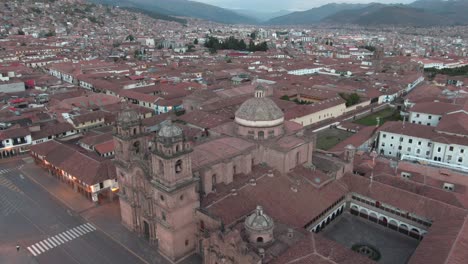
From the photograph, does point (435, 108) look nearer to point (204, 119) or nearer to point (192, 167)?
point (204, 119)

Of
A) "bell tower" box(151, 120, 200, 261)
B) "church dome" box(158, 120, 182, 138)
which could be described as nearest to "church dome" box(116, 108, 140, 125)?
"bell tower" box(151, 120, 200, 261)

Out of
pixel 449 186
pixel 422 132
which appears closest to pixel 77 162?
pixel 449 186

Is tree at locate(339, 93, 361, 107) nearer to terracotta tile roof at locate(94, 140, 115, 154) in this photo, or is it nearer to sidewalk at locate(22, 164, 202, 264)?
terracotta tile roof at locate(94, 140, 115, 154)

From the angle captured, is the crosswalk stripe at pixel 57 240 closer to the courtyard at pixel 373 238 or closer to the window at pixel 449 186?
the courtyard at pixel 373 238

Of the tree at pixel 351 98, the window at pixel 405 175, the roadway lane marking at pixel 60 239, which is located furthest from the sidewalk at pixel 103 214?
the tree at pixel 351 98

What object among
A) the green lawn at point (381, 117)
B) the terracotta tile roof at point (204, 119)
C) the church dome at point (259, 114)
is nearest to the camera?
the church dome at point (259, 114)
